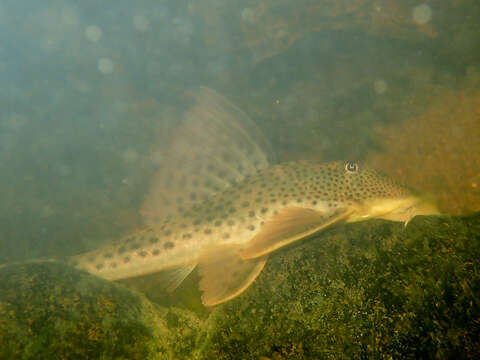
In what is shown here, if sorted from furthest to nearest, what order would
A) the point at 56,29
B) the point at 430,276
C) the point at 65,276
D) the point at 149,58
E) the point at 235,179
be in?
the point at 56,29 < the point at 149,58 < the point at 235,179 < the point at 65,276 < the point at 430,276

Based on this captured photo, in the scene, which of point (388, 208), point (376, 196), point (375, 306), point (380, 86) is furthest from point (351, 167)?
point (380, 86)

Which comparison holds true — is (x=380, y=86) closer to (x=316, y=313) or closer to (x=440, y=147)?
(x=440, y=147)

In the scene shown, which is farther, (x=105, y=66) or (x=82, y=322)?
(x=105, y=66)

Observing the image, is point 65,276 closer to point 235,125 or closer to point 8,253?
point 235,125

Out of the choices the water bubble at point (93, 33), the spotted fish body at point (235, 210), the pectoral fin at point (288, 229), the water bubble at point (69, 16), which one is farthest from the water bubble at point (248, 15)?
the water bubble at point (69, 16)

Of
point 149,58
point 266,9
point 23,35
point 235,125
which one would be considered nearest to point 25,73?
point 23,35

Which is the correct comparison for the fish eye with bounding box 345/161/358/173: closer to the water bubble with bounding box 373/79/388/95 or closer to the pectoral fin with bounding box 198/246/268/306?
the pectoral fin with bounding box 198/246/268/306

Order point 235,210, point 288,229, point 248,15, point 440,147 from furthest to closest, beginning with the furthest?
point 248,15
point 235,210
point 440,147
point 288,229
